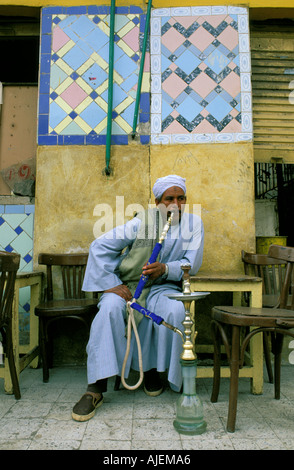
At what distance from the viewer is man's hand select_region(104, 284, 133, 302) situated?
2695 millimetres

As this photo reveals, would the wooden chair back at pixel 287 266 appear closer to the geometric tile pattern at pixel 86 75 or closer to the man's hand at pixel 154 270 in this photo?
the man's hand at pixel 154 270

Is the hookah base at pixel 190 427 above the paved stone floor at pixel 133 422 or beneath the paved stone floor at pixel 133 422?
above

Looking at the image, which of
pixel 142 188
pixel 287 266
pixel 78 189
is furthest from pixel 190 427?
pixel 78 189

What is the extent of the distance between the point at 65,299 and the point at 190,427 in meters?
1.66

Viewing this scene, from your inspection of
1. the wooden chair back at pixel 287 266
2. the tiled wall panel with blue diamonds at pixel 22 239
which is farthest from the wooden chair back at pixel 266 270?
the tiled wall panel with blue diamonds at pixel 22 239

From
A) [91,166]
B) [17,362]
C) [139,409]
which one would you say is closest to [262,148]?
[91,166]

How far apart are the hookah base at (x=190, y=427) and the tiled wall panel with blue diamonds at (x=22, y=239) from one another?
2.13 metres

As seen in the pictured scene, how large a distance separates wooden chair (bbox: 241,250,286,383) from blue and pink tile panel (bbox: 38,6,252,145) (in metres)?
1.12

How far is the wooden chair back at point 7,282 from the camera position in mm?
→ 2496

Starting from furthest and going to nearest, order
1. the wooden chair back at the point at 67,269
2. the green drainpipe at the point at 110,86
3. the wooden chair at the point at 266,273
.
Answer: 1. the green drainpipe at the point at 110,86
2. the wooden chair back at the point at 67,269
3. the wooden chair at the point at 266,273

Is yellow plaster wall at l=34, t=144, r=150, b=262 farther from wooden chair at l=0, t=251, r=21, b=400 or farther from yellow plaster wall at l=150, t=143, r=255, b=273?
wooden chair at l=0, t=251, r=21, b=400

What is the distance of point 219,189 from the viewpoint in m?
3.56

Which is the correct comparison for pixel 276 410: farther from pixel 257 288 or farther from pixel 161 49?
pixel 161 49

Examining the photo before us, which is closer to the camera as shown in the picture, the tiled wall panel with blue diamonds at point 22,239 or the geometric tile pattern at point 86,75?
the geometric tile pattern at point 86,75
